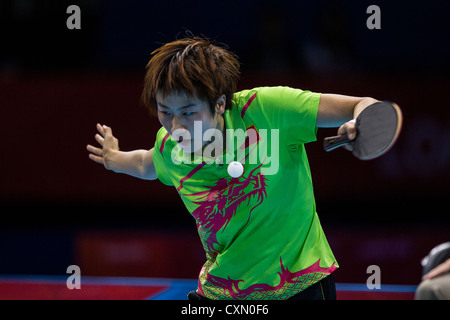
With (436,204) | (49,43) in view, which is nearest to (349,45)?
(436,204)

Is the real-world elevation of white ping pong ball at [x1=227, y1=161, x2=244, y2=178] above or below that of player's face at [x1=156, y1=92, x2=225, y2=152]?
below

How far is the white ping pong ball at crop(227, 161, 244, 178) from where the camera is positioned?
234 cm

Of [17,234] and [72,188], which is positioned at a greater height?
[72,188]

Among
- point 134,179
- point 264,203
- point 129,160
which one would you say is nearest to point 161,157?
point 129,160

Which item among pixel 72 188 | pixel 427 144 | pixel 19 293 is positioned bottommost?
pixel 19 293

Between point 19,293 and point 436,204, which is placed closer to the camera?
point 19,293

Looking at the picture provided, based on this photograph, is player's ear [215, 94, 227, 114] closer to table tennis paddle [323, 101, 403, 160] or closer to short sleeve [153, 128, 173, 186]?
short sleeve [153, 128, 173, 186]

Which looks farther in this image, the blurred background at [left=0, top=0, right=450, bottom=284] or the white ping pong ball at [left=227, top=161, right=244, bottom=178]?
the blurred background at [left=0, top=0, right=450, bottom=284]

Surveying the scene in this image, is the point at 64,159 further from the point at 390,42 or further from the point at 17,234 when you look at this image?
the point at 390,42

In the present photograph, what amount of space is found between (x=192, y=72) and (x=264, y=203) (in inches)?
21.3

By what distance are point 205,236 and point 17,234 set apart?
3.42 m

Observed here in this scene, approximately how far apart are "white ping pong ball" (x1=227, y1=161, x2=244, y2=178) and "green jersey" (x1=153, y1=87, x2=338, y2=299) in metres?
0.02

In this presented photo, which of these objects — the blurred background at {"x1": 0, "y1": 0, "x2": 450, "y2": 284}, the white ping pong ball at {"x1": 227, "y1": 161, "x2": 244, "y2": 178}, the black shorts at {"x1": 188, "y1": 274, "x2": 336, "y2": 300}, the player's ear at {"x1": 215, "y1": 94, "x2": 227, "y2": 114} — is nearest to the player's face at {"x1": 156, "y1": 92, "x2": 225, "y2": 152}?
the player's ear at {"x1": 215, "y1": 94, "x2": 227, "y2": 114}
